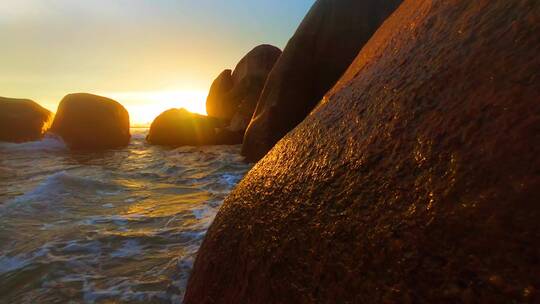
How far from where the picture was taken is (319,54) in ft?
27.7

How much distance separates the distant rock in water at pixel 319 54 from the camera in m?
8.27

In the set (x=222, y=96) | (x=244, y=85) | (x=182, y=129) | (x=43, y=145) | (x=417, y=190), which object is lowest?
(x=417, y=190)

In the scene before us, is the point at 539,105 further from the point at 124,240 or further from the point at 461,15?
the point at 124,240


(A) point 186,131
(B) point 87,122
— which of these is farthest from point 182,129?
(B) point 87,122

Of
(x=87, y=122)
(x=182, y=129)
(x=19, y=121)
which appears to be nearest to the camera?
(x=182, y=129)

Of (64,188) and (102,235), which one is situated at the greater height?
(64,188)

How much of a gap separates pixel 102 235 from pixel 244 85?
46.7ft

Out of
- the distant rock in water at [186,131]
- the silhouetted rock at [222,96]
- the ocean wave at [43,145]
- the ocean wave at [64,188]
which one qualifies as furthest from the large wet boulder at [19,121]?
the ocean wave at [64,188]

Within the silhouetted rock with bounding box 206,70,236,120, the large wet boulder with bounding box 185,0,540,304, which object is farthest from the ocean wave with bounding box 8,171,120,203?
the silhouetted rock with bounding box 206,70,236,120

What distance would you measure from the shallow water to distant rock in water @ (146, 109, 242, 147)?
301 inches

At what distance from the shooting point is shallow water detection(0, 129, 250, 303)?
2.36 meters

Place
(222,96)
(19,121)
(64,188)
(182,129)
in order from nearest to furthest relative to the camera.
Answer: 1. (64,188)
2. (182,129)
3. (19,121)
4. (222,96)

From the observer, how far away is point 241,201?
1.78 metres

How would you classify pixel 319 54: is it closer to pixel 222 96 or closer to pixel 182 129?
pixel 182 129
